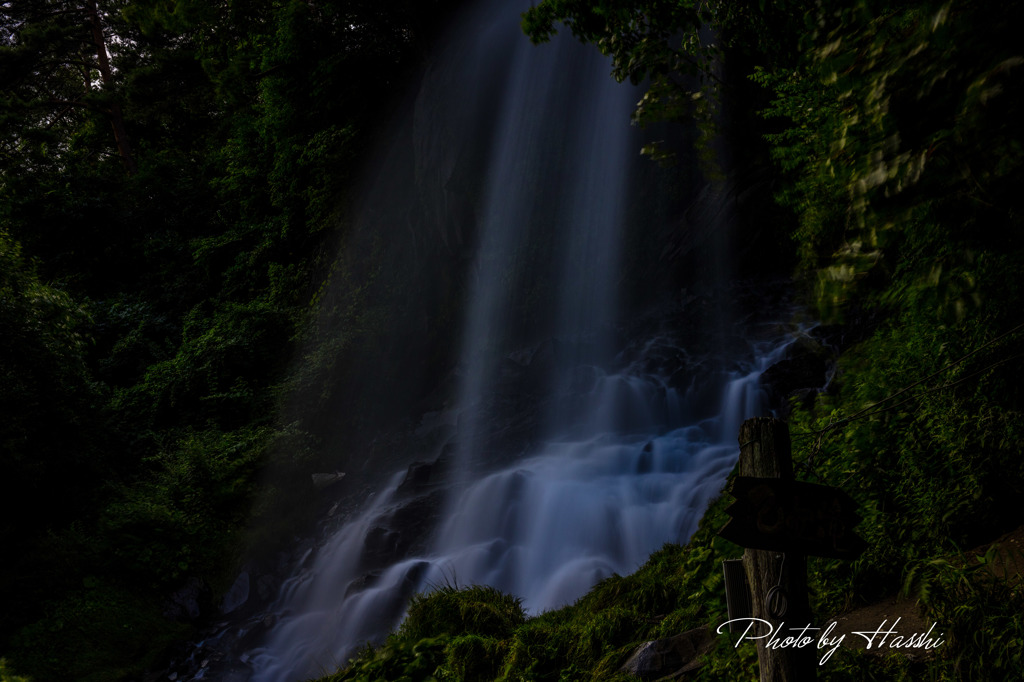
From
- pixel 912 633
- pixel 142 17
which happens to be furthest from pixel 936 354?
pixel 142 17

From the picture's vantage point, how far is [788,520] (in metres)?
2.17

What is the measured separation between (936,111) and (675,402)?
904 cm

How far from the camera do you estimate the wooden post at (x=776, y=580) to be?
222 cm

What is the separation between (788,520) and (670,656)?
6.81 feet

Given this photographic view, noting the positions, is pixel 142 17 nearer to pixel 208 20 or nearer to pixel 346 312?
pixel 208 20

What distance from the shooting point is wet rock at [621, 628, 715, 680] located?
361cm

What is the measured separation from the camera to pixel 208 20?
1304 cm

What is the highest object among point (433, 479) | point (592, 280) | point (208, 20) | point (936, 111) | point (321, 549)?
point (208, 20)

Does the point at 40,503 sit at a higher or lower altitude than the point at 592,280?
lower

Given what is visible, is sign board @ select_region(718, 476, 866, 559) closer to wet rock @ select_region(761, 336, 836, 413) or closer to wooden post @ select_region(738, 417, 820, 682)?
wooden post @ select_region(738, 417, 820, 682)

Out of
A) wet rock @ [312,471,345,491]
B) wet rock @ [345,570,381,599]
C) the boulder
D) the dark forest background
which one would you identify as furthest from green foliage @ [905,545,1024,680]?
wet rock @ [312,471,345,491]

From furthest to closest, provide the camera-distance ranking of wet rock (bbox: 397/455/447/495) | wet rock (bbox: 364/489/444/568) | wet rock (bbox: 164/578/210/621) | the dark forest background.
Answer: wet rock (bbox: 397/455/447/495) < wet rock (bbox: 364/489/444/568) < wet rock (bbox: 164/578/210/621) < the dark forest background

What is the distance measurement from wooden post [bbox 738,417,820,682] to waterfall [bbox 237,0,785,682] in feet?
17.0

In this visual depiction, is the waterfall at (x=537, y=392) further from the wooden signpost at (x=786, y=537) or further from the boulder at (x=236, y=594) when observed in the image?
the wooden signpost at (x=786, y=537)
